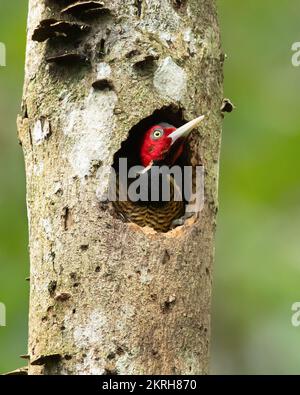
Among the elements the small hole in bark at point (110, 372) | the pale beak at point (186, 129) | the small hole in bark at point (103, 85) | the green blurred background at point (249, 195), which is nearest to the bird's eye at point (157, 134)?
the pale beak at point (186, 129)

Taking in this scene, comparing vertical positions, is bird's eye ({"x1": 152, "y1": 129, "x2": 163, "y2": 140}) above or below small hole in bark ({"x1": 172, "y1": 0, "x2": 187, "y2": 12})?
below

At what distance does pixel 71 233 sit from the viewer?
4.01m

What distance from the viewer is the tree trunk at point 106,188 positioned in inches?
152

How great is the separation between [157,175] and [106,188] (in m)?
0.94

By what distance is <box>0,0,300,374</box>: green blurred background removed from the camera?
7.17 meters

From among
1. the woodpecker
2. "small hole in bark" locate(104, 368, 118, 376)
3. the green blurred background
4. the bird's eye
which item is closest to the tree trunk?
"small hole in bark" locate(104, 368, 118, 376)

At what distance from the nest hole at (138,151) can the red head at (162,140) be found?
3 centimetres

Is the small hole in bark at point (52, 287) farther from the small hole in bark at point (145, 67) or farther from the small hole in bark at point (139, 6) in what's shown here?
the small hole in bark at point (139, 6)

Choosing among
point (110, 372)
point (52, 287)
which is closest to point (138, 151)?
point (52, 287)

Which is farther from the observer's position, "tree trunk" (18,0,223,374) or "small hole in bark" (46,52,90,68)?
"small hole in bark" (46,52,90,68)

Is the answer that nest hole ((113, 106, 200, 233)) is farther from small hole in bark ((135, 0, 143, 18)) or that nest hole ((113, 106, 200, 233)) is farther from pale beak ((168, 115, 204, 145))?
small hole in bark ((135, 0, 143, 18))

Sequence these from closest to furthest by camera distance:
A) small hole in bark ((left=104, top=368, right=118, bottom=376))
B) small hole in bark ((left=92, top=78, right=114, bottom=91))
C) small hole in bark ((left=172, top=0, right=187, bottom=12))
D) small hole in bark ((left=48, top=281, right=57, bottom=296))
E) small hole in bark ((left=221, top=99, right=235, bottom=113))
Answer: small hole in bark ((left=104, top=368, right=118, bottom=376))
small hole in bark ((left=48, top=281, right=57, bottom=296))
small hole in bark ((left=92, top=78, right=114, bottom=91))
small hole in bark ((left=172, top=0, right=187, bottom=12))
small hole in bark ((left=221, top=99, right=235, bottom=113))
